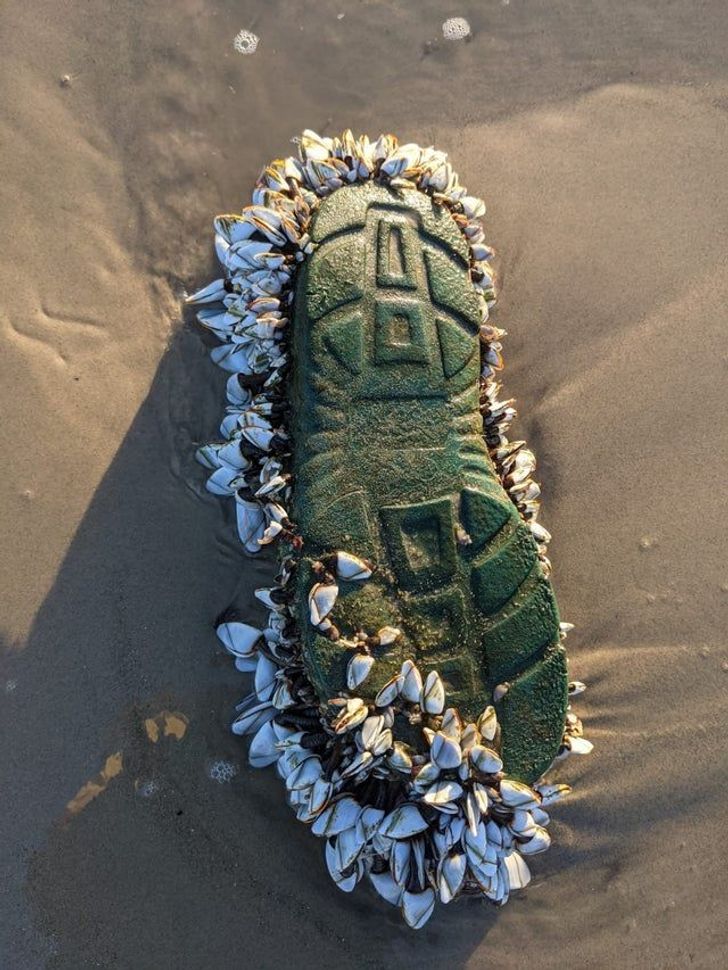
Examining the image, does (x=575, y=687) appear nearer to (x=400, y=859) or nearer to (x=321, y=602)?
(x=400, y=859)

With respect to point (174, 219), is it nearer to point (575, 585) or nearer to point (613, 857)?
point (575, 585)

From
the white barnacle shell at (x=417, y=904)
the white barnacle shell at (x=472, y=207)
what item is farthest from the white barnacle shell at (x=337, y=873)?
the white barnacle shell at (x=472, y=207)

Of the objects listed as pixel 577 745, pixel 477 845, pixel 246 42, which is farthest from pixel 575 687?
pixel 246 42

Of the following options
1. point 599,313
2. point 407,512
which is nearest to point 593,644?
point 407,512

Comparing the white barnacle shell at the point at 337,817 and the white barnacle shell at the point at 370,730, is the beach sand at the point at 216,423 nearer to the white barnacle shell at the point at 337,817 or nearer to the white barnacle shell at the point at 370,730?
the white barnacle shell at the point at 337,817

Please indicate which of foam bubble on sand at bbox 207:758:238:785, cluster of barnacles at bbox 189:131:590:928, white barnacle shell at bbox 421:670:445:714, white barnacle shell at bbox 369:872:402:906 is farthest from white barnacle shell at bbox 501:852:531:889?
foam bubble on sand at bbox 207:758:238:785
